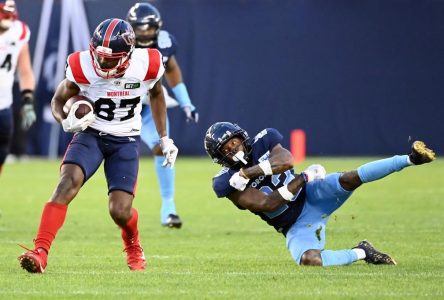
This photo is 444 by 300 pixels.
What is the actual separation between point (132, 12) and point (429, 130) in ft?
27.4

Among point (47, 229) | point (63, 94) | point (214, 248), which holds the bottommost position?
point (214, 248)

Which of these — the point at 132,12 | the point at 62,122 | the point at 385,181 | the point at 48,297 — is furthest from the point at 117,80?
the point at 385,181

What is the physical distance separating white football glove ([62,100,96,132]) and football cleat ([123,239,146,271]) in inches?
30.2

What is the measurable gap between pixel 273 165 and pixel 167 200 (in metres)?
3.02

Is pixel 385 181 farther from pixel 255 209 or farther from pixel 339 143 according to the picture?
pixel 255 209

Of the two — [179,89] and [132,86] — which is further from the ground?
[132,86]

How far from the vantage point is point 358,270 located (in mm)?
A: 6324

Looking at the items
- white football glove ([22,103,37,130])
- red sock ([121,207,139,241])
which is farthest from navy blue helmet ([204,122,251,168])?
white football glove ([22,103,37,130])

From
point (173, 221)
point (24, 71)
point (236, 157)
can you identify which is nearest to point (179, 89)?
point (173, 221)

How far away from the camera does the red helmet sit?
9.58 m

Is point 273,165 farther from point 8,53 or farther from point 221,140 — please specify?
point 8,53

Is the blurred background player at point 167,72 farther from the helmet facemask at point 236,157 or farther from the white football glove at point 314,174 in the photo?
the white football glove at point 314,174

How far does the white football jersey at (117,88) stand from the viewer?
6.55m

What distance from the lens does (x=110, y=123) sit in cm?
664
